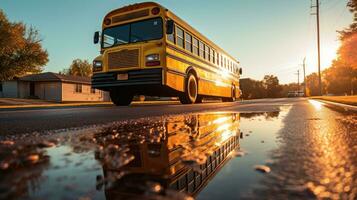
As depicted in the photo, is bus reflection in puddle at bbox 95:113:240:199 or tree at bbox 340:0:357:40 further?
tree at bbox 340:0:357:40

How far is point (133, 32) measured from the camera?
8.56 m

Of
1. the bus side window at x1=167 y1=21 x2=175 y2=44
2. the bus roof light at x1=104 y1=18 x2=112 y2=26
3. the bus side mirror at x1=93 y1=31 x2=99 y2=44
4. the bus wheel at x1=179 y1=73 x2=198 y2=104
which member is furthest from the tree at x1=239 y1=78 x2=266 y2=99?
the bus side mirror at x1=93 y1=31 x2=99 y2=44

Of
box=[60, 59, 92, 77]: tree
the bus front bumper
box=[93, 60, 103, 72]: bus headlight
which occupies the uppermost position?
box=[60, 59, 92, 77]: tree

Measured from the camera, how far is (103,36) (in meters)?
9.02

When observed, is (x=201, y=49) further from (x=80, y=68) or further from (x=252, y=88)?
(x=80, y=68)

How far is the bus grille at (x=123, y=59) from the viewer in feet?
26.8

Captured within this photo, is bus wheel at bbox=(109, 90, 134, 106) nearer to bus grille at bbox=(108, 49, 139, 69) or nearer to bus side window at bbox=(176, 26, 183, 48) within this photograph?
bus grille at bbox=(108, 49, 139, 69)

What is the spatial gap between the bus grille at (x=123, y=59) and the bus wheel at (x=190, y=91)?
236cm

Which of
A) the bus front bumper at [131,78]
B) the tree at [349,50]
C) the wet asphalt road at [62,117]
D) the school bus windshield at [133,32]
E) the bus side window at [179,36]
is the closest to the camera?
the wet asphalt road at [62,117]

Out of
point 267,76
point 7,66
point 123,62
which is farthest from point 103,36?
point 267,76

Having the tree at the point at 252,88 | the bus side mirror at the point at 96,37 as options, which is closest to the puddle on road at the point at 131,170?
the bus side mirror at the point at 96,37

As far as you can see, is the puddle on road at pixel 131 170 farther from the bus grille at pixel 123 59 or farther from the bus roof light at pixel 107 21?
the bus roof light at pixel 107 21

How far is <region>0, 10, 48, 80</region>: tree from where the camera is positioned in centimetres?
2612

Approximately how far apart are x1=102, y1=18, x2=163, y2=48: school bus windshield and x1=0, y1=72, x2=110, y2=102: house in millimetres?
25691
